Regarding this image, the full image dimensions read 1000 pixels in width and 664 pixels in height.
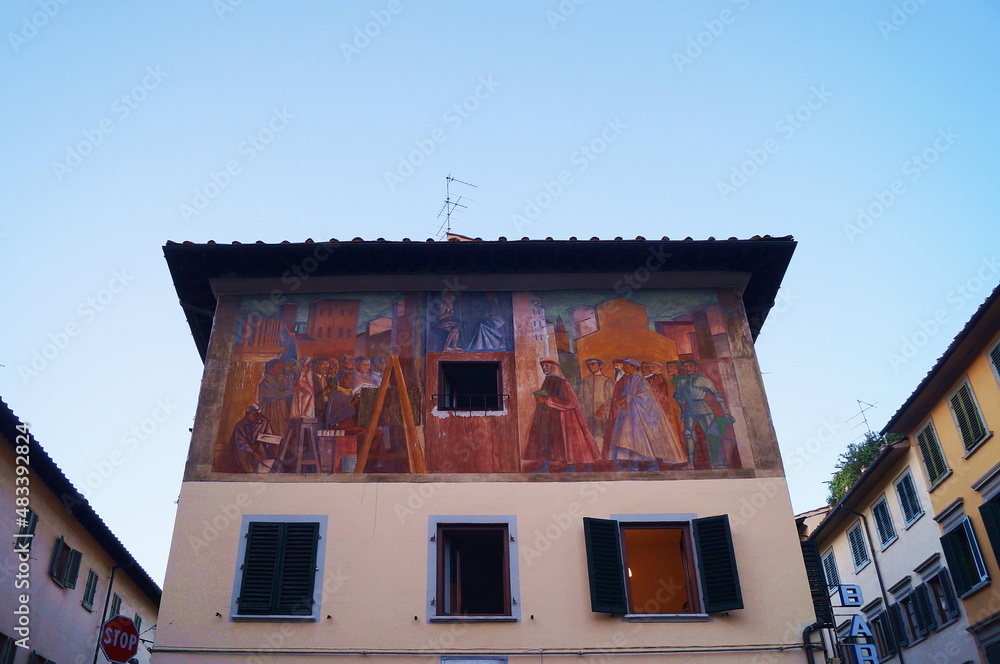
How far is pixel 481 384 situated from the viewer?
1452cm

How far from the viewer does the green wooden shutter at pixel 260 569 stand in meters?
11.8

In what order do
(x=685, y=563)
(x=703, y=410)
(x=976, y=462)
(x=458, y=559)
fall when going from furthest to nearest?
(x=976, y=462) → (x=703, y=410) → (x=458, y=559) → (x=685, y=563)

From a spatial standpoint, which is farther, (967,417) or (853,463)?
(853,463)

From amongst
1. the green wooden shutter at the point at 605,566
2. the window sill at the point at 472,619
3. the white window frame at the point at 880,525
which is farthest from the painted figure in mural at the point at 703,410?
the white window frame at the point at 880,525

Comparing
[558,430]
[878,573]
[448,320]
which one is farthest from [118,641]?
[878,573]

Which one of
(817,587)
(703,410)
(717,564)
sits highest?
(703,410)

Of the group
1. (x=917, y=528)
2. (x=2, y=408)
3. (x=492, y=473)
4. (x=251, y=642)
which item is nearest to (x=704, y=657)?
(x=492, y=473)

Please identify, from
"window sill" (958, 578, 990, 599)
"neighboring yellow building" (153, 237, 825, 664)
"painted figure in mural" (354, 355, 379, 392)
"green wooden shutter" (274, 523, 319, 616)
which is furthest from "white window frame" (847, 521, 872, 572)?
"green wooden shutter" (274, 523, 319, 616)

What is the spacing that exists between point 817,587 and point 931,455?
10.8 meters

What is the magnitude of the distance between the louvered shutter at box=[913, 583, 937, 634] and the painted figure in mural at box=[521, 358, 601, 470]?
13.1m

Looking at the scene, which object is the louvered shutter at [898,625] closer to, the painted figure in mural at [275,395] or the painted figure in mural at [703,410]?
the painted figure in mural at [703,410]

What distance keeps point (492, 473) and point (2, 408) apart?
329 inches

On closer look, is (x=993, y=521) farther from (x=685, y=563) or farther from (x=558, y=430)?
(x=558, y=430)

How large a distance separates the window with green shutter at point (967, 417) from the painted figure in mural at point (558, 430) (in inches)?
401
